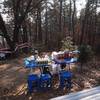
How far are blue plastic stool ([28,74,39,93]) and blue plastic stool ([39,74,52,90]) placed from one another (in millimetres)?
146

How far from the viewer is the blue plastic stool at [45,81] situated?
24.8 ft

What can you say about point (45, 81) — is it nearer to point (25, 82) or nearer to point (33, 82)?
point (33, 82)

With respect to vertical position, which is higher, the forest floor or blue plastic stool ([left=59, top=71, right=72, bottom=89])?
blue plastic stool ([left=59, top=71, right=72, bottom=89])

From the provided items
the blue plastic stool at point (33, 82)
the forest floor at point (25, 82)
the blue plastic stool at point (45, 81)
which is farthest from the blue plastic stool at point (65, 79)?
the blue plastic stool at point (33, 82)

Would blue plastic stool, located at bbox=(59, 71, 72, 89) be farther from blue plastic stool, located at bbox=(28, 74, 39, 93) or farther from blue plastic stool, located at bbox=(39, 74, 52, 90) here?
blue plastic stool, located at bbox=(28, 74, 39, 93)

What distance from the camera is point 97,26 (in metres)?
30.4

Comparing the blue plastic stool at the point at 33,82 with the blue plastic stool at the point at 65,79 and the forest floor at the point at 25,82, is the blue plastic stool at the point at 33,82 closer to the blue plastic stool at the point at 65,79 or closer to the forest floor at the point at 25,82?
the forest floor at the point at 25,82

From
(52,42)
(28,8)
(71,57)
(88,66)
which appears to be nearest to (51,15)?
(52,42)

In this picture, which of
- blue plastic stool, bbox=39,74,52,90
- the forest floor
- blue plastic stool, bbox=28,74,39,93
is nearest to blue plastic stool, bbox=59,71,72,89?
the forest floor

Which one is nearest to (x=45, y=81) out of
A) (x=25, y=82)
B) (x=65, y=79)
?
(x=65, y=79)

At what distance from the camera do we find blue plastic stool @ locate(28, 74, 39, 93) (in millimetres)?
7438

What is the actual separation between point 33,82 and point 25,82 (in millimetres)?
1240

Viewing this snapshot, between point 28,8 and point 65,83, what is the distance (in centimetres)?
854

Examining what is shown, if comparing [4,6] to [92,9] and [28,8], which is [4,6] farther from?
[92,9]
